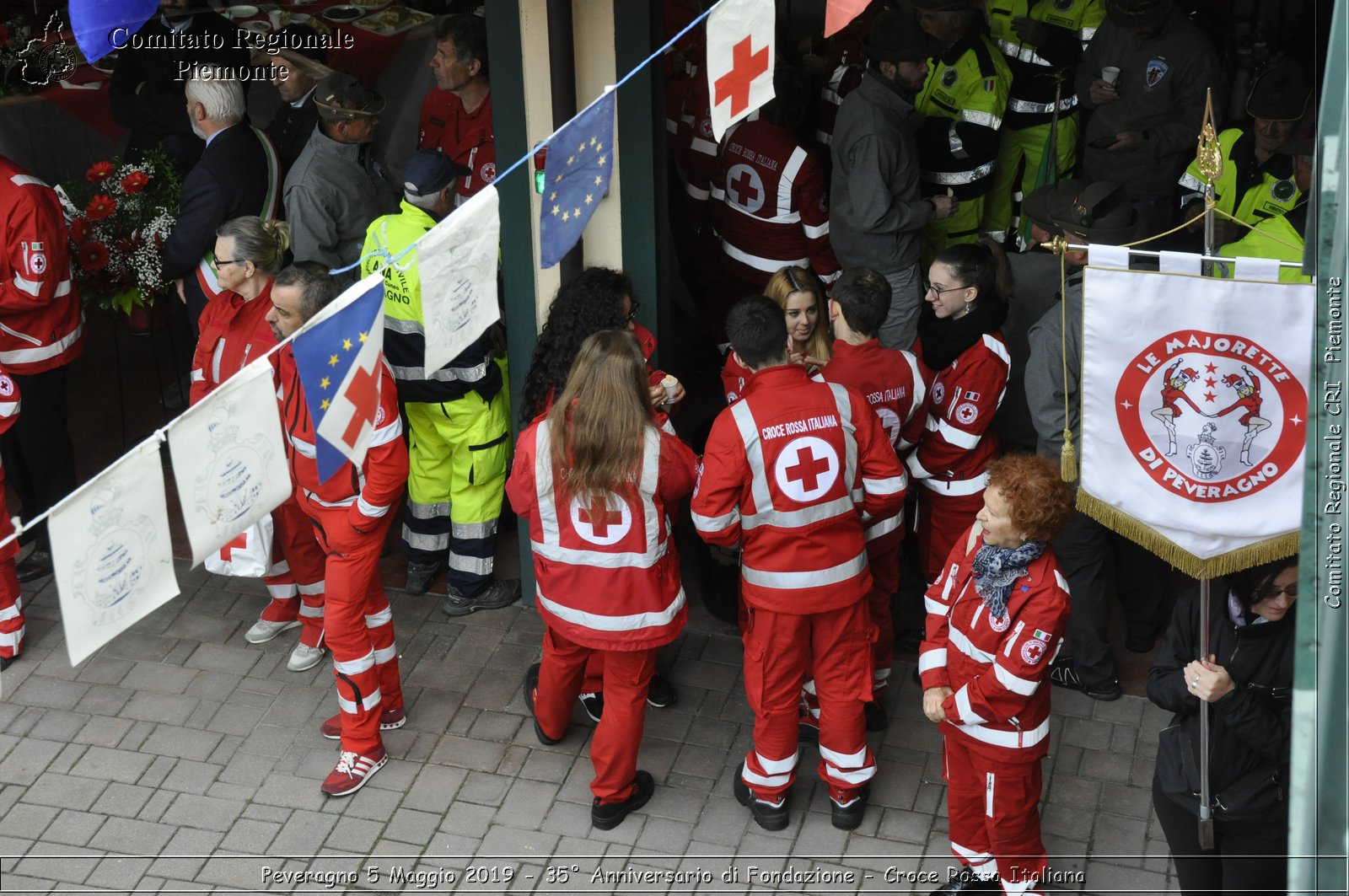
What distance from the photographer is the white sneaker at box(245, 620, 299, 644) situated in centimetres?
626

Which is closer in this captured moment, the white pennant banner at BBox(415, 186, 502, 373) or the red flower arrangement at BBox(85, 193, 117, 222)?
the white pennant banner at BBox(415, 186, 502, 373)

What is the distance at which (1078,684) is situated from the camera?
574 cm

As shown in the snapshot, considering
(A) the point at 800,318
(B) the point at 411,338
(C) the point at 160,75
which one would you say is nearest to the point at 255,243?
(B) the point at 411,338

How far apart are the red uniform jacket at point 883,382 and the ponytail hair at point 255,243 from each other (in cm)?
220

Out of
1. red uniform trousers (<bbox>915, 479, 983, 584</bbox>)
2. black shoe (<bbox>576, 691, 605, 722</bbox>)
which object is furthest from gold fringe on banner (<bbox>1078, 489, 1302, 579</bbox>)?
black shoe (<bbox>576, 691, 605, 722</bbox>)

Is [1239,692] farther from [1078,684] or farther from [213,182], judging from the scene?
[213,182]

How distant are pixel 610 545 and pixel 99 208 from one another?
3606 mm

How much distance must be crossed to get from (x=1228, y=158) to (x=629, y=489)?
3386 millimetres

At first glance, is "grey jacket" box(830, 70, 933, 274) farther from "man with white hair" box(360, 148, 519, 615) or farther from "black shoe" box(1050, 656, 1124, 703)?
"black shoe" box(1050, 656, 1124, 703)

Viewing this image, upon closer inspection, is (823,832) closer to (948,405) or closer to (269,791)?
(948,405)

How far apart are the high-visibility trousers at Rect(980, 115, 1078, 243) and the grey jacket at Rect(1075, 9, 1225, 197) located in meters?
0.46

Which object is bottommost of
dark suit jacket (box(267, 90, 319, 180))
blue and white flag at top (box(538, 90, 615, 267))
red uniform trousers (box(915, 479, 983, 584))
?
red uniform trousers (box(915, 479, 983, 584))

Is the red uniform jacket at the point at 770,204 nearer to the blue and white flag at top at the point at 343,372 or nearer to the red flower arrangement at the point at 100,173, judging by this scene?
the red flower arrangement at the point at 100,173

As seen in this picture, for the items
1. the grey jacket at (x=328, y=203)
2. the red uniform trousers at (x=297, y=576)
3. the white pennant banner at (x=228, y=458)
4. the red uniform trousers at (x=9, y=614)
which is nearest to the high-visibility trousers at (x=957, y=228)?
the grey jacket at (x=328, y=203)
